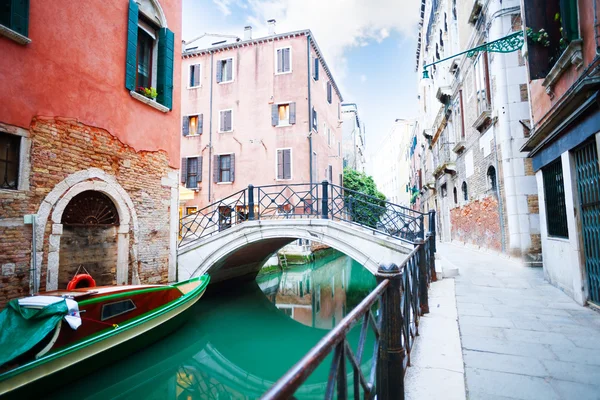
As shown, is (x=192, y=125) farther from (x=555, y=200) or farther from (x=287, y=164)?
(x=555, y=200)

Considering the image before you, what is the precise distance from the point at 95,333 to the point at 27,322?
1.01 metres

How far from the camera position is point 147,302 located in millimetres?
6094

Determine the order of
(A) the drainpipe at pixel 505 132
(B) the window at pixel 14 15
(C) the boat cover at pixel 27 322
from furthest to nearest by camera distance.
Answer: (A) the drainpipe at pixel 505 132 < (B) the window at pixel 14 15 < (C) the boat cover at pixel 27 322

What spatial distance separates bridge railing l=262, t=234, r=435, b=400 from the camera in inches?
43.4

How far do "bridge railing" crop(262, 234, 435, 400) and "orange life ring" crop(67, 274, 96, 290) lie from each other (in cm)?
536

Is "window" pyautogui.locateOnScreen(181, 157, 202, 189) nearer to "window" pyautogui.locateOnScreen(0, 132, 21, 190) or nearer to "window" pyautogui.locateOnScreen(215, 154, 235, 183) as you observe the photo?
"window" pyautogui.locateOnScreen(215, 154, 235, 183)

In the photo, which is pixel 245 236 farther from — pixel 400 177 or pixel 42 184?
pixel 400 177

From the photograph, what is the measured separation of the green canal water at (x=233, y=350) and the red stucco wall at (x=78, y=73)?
426 centimetres

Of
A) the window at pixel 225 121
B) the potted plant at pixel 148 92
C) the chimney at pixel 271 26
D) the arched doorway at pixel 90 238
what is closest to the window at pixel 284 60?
the chimney at pixel 271 26

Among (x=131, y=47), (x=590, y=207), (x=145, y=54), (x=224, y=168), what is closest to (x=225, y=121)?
(x=224, y=168)

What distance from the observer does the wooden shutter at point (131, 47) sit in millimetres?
7148

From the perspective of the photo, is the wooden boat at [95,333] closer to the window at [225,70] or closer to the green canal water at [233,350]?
the green canal water at [233,350]

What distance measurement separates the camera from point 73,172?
606cm

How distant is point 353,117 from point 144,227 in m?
31.8
